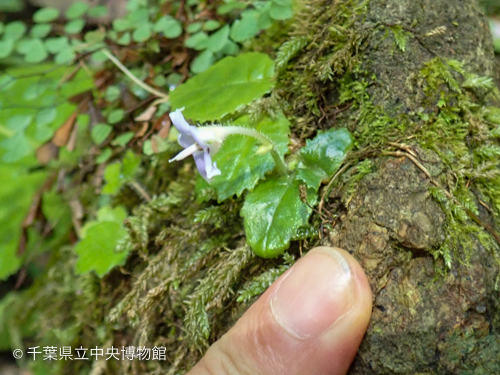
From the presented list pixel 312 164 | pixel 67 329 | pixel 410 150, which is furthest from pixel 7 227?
pixel 410 150

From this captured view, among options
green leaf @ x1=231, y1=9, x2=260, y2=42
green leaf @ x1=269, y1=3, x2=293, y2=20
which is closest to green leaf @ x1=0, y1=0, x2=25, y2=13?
green leaf @ x1=231, y1=9, x2=260, y2=42

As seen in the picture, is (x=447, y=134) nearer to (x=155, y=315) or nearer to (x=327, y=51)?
(x=327, y=51)

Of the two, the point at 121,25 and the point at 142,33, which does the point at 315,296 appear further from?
the point at 121,25

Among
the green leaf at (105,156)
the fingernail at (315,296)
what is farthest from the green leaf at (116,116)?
the fingernail at (315,296)

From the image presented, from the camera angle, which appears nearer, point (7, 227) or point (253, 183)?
point (253, 183)

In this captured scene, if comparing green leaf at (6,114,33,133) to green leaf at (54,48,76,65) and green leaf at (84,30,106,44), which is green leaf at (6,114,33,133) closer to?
green leaf at (54,48,76,65)

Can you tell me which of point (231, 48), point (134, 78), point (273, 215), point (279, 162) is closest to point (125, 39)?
point (134, 78)

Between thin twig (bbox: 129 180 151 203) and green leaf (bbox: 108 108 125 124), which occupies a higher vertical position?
green leaf (bbox: 108 108 125 124)
